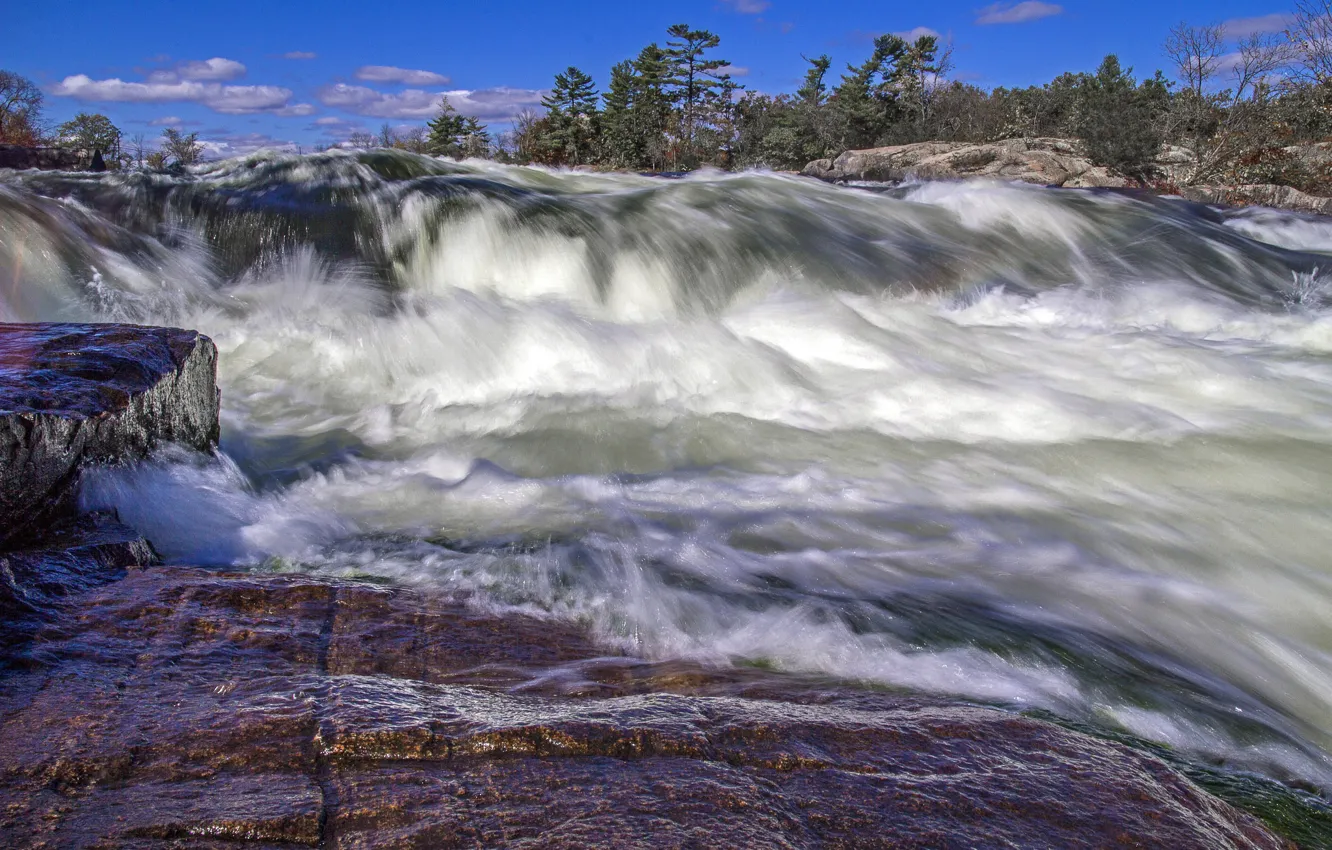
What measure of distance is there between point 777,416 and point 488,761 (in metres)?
3.84

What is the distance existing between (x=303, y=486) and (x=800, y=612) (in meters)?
2.50

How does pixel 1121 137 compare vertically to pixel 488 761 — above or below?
above

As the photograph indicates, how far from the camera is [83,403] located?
2.66 metres

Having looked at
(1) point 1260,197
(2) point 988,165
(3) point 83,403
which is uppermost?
(2) point 988,165

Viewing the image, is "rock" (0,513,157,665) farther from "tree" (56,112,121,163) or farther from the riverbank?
"tree" (56,112,121,163)

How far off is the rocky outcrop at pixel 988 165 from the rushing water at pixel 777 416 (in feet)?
36.2

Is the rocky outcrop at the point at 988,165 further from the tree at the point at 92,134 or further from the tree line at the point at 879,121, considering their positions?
the tree at the point at 92,134

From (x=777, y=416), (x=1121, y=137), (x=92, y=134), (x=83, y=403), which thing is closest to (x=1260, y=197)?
(x=1121, y=137)

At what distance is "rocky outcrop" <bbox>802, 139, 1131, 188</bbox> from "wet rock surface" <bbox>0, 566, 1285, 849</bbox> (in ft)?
64.6

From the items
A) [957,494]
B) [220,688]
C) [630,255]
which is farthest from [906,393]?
[220,688]

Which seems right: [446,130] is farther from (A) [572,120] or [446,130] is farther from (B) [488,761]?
(B) [488,761]

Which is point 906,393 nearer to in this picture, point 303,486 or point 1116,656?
point 1116,656

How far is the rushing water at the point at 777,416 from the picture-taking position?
2.66 m

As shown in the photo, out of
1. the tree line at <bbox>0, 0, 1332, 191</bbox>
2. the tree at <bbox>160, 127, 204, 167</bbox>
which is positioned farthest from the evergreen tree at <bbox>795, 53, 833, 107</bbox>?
the tree at <bbox>160, 127, 204, 167</bbox>
